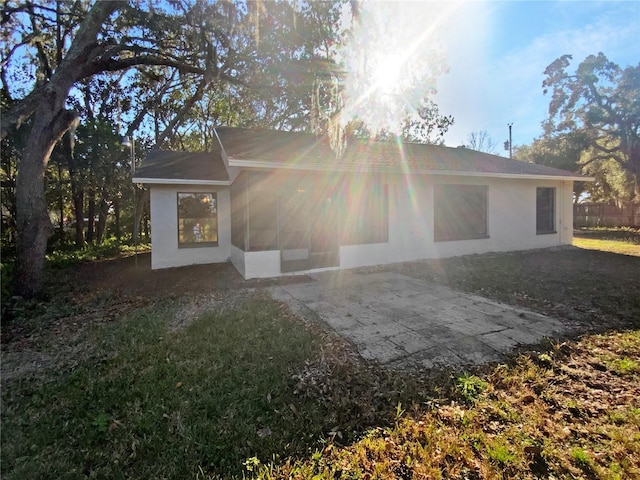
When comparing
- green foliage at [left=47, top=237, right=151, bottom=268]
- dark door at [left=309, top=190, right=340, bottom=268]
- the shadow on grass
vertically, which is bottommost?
the shadow on grass

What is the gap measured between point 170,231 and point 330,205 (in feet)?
13.9

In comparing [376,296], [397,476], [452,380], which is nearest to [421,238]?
[376,296]

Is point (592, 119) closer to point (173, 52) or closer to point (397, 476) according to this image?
point (173, 52)

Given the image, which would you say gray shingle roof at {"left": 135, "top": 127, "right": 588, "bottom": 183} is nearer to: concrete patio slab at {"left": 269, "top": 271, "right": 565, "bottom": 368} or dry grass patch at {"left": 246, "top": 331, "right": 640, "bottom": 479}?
concrete patio slab at {"left": 269, "top": 271, "right": 565, "bottom": 368}

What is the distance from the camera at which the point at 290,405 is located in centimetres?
262

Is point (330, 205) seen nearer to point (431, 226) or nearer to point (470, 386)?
point (431, 226)

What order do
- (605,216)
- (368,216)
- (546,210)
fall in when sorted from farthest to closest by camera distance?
(605,216)
(546,210)
(368,216)

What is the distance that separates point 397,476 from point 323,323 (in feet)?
7.84

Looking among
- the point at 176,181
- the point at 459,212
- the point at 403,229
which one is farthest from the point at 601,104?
the point at 176,181

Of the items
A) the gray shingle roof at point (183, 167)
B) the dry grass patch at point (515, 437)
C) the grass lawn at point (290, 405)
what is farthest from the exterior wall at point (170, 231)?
the dry grass patch at point (515, 437)

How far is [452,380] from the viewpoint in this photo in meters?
2.88

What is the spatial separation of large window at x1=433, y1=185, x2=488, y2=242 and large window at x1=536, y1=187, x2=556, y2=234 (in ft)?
7.09

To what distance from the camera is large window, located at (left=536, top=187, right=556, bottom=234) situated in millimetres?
10750

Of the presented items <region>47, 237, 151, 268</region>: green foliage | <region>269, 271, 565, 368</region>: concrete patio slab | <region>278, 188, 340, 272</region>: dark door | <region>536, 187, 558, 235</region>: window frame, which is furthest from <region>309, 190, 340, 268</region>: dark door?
<region>536, 187, 558, 235</region>: window frame
